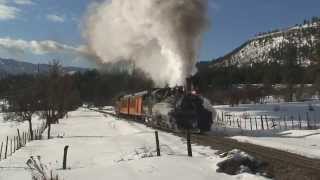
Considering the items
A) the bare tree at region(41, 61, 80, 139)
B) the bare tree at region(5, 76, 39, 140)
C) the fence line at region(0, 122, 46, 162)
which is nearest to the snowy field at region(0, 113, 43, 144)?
the bare tree at region(5, 76, 39, 140)

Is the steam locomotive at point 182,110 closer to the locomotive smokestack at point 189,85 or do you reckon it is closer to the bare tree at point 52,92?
the locomotive smokestack at point 189,85

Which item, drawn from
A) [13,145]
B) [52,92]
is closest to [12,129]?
[52,92]

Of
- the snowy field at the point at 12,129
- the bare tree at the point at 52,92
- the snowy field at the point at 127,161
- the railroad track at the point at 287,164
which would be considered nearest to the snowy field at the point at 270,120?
the snowy field at the point at 127,161

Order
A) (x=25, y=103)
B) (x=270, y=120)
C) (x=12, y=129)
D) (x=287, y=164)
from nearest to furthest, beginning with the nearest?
(x=287, y=164) < (x=25, y=103) < (x=270, y=120) < (x=12, y=129)

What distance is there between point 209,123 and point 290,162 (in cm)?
1638

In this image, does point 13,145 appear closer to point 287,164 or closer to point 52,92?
point 52,92

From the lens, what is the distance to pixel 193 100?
1248 inches

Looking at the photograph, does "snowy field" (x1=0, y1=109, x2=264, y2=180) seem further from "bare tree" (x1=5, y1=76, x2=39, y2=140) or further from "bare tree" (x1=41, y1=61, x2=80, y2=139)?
"bare tree" (x1=41, y1=61, x2=80, y2=139)

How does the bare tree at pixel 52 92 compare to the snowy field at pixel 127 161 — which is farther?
the bare tree at pixel 52 92

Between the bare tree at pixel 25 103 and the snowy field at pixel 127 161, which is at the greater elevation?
the bare tree at pixel 25 103

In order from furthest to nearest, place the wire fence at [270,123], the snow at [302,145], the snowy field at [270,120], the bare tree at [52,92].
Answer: the bare tree at [52,92]
the snowy field at [270,120]
the wire fence at [270,123]
the snow at [302,145]

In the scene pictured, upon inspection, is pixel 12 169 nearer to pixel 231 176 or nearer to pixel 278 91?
pixel 231 176

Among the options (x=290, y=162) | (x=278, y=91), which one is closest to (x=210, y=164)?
(x=290, y=162)

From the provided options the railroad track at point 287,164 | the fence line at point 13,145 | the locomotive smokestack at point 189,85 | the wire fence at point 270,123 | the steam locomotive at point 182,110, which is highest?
the locomotive smokestack at point 189,85
